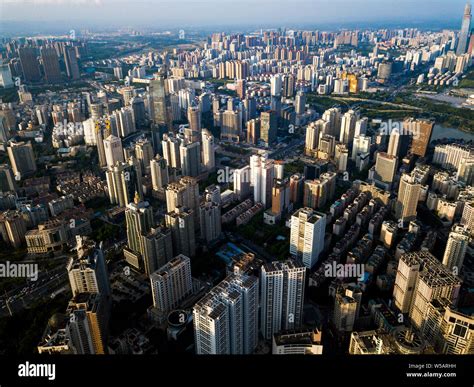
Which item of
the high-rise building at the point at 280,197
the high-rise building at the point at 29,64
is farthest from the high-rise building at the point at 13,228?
the high-rise building at the point at 29,64

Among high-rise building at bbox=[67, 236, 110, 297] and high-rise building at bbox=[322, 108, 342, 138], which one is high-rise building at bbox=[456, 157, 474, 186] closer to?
high-rise building at bbox=[322, 108, 342, 138]

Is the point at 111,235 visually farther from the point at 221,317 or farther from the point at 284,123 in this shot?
the point at 284,123

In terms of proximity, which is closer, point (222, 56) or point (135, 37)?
point (222, 56)

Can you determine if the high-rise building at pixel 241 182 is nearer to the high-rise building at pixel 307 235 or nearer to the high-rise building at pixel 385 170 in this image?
the high-rise building at pixel 307 235

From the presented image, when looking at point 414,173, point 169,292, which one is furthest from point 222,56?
point 169,292

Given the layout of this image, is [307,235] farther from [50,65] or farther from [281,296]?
[50,65]

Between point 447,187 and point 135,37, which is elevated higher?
point 135,37

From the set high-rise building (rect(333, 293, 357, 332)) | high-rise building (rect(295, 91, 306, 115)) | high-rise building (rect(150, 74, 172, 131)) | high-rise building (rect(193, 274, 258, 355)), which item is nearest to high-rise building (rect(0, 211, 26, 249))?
high-rise building (rect(193, 274, 258, 355))

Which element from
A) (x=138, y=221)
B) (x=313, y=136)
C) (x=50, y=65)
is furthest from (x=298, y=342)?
(x=50, y=65)
